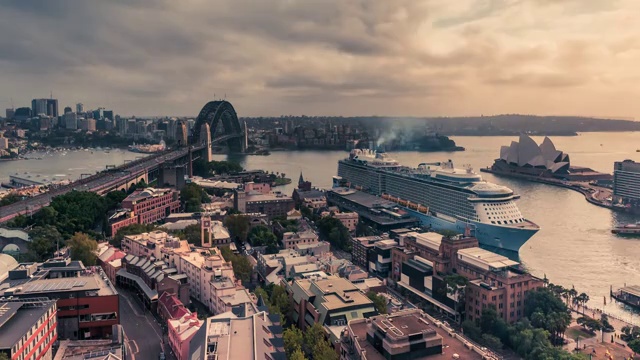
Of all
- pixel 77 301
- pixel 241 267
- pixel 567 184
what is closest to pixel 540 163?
pixel 567 184

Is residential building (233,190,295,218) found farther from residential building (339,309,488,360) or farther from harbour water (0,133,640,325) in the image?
residential building (339,309,488,360)

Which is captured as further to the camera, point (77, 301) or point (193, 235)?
point (193, 235)

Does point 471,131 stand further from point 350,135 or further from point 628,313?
point 628,313

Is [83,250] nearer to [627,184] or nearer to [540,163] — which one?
[627,184]

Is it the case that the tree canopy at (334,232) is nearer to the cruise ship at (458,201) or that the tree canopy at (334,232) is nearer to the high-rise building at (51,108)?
the cruise ship at (458,201)

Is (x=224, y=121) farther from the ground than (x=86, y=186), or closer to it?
farther from the ground

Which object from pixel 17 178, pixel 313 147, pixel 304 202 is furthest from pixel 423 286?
pixel 313 147

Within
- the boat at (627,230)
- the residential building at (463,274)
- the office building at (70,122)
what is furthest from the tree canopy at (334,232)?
the office building at (70,122)
